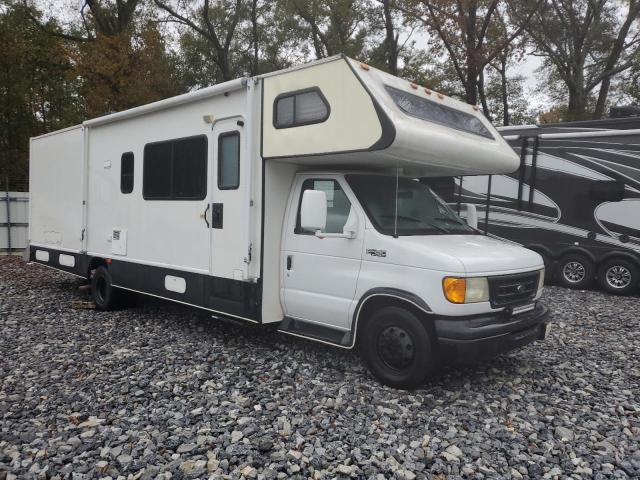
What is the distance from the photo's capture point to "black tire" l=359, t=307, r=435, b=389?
14.6 feet

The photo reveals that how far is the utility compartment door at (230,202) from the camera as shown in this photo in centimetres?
543

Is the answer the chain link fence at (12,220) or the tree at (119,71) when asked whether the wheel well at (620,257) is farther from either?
the tree at (119,71)

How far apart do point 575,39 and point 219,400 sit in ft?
72.5

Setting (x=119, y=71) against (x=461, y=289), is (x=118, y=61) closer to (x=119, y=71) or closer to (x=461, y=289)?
(x=119, y=71)

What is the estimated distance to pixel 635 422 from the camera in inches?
167

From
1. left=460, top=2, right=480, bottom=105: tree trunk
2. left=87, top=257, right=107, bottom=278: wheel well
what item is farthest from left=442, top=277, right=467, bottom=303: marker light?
left=460, top=2, right=480, bottom=105: tree trunk

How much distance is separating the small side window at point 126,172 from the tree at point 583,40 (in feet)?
58.1

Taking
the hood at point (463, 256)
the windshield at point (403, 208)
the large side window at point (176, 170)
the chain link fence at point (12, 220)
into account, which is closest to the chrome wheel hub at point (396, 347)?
the hood at point (463, 256)

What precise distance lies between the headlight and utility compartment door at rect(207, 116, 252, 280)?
2124 mm

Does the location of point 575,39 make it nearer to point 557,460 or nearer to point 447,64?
point 447,64

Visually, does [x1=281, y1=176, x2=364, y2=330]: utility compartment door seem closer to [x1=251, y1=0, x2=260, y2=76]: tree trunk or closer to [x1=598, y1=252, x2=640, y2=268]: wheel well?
[x1=598, y1=252, x2=640, y2=268]: wheel well

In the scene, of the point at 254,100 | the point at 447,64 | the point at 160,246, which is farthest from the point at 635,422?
the point at 447,64

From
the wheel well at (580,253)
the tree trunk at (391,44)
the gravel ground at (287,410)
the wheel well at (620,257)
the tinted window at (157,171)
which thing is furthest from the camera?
the tree trunk at (391,44)

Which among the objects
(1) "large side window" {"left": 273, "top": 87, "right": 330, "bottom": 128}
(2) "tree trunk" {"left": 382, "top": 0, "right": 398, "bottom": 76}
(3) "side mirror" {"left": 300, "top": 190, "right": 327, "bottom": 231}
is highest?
(2) "tree trunk" {"left": 382, "top": 0, "right": 398, "bottom": 76}
